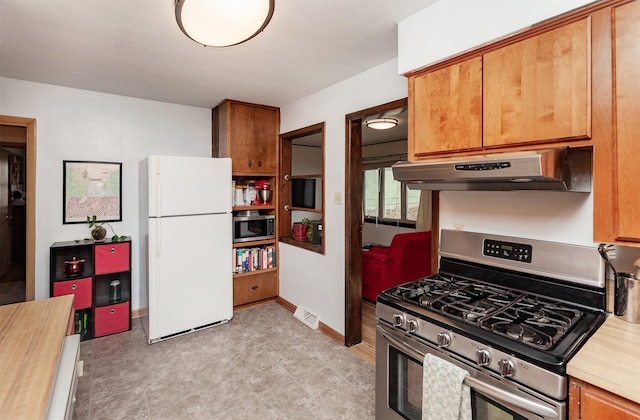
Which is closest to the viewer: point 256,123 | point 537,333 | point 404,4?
point 537,333

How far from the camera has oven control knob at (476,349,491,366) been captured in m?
1.15

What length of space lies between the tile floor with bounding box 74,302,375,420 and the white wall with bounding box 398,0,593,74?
213cm

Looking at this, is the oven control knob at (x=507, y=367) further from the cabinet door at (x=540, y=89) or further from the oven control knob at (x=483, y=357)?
the cabinet door at (x=540, y=89)

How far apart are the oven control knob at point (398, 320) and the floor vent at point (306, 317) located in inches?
71.3

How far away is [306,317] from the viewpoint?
333 centimetres

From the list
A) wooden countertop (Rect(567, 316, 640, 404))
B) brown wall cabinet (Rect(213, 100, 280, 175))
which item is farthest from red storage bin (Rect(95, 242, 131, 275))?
wooden countertop (Rect(567, 316, 640, 404))

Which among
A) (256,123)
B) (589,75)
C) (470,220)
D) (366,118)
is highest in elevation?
(256,123)

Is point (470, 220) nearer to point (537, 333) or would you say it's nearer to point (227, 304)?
point (537, 333)

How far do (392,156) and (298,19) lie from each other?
163 inches

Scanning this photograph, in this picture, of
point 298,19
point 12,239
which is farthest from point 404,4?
point 12,239

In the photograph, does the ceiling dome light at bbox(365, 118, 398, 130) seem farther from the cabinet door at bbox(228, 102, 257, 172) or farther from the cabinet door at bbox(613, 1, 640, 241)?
the cabinet door at bbox(613, 1, 640, 241)

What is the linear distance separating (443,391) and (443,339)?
Answer: 194 mm

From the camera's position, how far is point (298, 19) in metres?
1.84

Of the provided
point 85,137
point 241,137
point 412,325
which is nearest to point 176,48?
point 241,137
